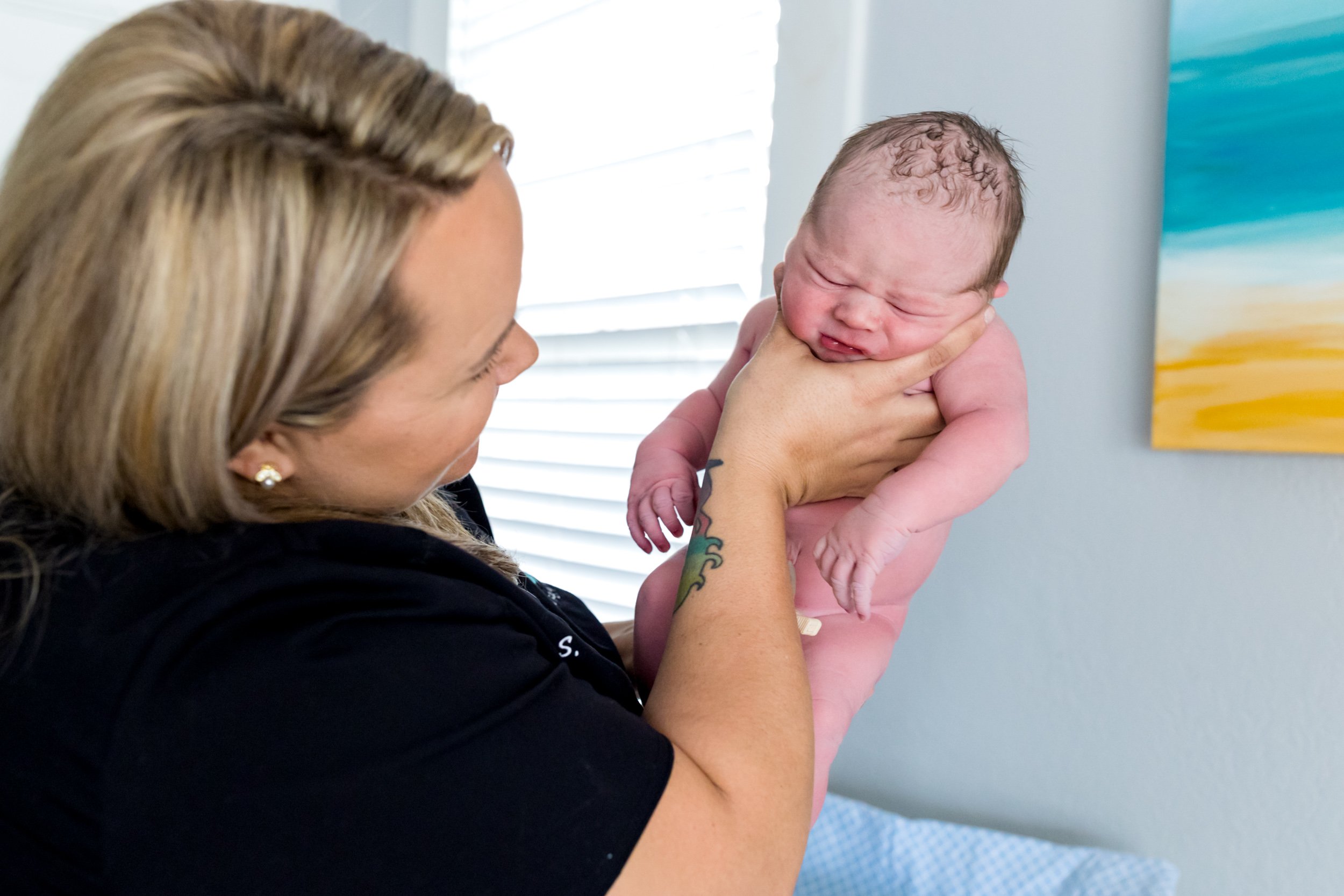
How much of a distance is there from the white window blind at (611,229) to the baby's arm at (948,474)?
0.89 m

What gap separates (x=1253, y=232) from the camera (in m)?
1.29

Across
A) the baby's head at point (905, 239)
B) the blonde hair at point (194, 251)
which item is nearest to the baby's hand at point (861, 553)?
the baby's head at point (905, 239)

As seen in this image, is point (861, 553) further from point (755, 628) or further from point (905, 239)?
point (905, 239)

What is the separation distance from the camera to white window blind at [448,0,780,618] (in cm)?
208

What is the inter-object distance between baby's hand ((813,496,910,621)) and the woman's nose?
21 cm

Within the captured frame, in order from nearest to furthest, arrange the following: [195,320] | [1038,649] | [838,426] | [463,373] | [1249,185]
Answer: [195,320]
[463,373]
[838,426]
[1249,185]
[1038,649]

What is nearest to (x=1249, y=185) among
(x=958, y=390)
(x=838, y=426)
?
(x=958, y=390)

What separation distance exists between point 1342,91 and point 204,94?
4.36ft

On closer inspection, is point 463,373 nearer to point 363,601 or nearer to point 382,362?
point 382,362

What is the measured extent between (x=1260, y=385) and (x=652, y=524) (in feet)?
2.76

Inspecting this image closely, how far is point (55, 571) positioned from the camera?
708 millimetres

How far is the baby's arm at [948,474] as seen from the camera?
3.45 ft

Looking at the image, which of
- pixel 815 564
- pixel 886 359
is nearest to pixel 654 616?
pixel 815 564

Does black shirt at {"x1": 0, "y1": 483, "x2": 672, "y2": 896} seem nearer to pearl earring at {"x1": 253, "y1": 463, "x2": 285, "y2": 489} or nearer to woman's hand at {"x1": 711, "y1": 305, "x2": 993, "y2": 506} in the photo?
pearl earring at {"x1": 253, "y1": 463, "x2": 285, "y2": 489}
